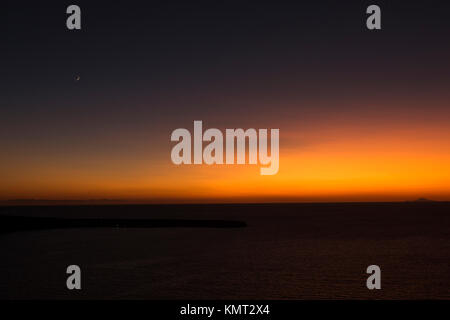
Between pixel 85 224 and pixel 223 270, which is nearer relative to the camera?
pixel 223 270

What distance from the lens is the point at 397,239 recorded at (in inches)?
3433

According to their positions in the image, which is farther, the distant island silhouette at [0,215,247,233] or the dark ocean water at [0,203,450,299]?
the distant island silhouette at [0,215,247,233]

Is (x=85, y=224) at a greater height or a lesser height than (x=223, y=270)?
greater

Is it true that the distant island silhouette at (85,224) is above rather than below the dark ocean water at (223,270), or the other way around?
above

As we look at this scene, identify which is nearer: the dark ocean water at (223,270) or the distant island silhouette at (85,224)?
the dark ocean water at (223,270)

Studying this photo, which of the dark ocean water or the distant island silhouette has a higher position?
the distant island silhouette

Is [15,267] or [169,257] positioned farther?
[169,257]

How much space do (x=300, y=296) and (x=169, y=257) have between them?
27563 millimetres
